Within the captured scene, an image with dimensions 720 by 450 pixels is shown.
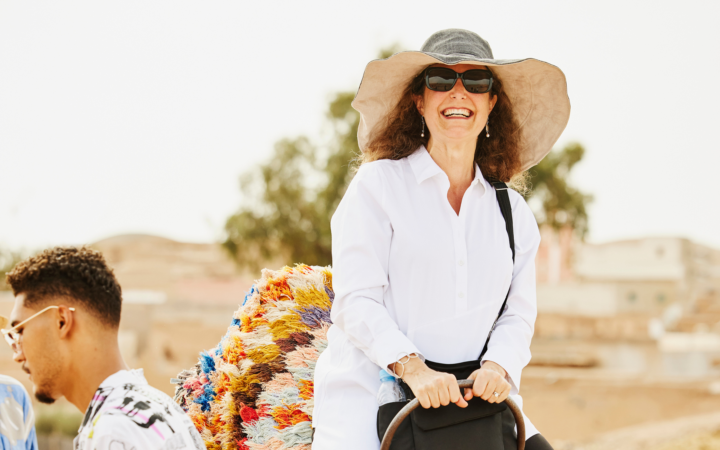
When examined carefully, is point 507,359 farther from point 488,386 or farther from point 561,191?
point 561,191

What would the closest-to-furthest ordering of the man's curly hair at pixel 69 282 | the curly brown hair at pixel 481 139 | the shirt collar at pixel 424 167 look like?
the man's curly hair at pixel 69 282
the shirt collar at pixel 424 167
the curly brown hair at pixel 481 139

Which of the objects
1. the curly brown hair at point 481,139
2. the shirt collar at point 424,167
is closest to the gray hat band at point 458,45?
the curly brown hair at point 481,139

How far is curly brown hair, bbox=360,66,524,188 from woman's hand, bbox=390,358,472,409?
859mm

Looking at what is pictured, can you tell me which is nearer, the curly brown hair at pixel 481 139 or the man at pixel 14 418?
the man at pixel 14 418

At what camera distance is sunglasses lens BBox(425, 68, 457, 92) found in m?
2.28

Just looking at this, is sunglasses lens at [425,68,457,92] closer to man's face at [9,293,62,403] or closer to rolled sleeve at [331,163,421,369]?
rolled sleeve at [331,163,421,369]

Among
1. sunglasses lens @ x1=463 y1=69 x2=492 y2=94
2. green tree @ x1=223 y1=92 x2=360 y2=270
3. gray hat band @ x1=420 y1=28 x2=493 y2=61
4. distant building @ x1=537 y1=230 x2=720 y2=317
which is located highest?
gray hat band @ x1=420 y1=28 x2=493 y2=61

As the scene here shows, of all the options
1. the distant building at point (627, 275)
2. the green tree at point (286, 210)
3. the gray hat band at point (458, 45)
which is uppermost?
the gray hat band at point (458, 45)

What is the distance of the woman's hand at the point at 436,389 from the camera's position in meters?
1.88

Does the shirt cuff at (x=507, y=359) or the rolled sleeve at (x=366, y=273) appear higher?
the rolled sleeve at (x=366, y=273)

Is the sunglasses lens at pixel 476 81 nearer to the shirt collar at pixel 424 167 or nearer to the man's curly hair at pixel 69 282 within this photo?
the shirt collar at pixel 424 167

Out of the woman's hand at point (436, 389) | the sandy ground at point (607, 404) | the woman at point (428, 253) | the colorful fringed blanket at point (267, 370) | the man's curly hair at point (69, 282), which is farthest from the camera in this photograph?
the sandy ground at point (607, 404)

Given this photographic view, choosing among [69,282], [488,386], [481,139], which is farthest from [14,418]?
[481,139]

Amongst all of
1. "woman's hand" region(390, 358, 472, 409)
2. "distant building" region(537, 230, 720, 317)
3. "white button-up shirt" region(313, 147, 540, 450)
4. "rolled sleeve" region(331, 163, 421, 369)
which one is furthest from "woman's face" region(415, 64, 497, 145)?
"distant building" region(537, 230, 720, 317)
